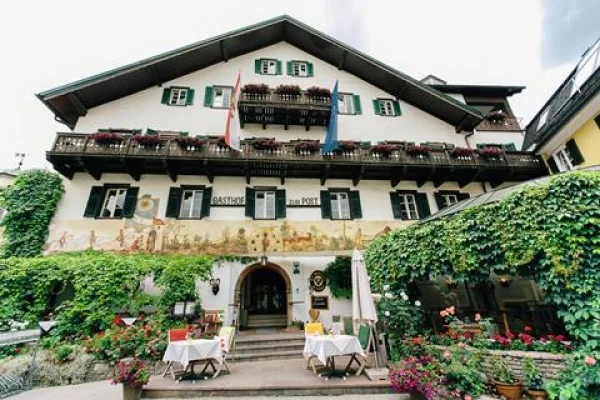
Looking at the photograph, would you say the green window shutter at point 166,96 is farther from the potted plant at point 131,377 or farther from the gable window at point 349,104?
the potted plant at point 131,377

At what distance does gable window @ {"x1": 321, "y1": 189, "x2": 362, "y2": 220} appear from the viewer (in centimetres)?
1268

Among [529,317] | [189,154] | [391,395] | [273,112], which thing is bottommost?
[391,395]

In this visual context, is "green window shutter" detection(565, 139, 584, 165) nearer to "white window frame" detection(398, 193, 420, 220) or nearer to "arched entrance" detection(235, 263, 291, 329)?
"white window frame" detection(398, 193, 420, 220)

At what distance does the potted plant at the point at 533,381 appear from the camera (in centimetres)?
456

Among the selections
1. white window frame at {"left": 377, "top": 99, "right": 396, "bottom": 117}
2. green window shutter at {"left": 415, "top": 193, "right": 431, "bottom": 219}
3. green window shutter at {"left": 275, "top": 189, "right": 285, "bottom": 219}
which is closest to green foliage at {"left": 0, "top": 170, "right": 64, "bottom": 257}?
green window shutter at {"left": 275, "top": 189, "right": 285, "bottom": 219}

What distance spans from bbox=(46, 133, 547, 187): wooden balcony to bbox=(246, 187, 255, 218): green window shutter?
55cm

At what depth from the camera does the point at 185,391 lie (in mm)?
5777

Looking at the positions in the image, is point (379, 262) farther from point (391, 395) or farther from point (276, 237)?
point (276, 237)

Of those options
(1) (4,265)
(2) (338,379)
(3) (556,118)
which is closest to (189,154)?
(1) (4,265)

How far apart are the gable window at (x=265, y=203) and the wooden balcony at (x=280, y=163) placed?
27.0 inches

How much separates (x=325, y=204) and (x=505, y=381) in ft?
28.9

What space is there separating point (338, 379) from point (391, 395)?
3.92 feet

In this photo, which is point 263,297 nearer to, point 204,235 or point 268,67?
point 204,235

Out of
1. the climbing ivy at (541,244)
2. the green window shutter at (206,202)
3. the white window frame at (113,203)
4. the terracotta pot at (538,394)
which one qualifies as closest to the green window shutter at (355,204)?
the climbing ivy at (541,244)
